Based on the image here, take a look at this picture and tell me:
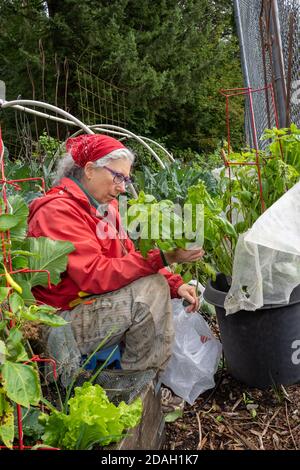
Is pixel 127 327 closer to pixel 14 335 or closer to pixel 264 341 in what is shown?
pixel 264 341

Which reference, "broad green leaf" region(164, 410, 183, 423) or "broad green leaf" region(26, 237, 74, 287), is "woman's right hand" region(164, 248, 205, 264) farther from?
"broad green leaf" region(164, 410, 183, 423)

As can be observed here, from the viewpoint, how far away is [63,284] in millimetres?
1932

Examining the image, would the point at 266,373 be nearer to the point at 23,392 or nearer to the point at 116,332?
the point at 116,332

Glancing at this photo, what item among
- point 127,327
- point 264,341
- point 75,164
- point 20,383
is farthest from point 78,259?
point 264,341

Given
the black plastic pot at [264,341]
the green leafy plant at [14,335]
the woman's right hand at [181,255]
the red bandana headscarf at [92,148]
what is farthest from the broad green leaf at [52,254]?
the black plastic pot at [264,341]

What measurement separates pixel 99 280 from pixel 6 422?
73cm

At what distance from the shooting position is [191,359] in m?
2.19

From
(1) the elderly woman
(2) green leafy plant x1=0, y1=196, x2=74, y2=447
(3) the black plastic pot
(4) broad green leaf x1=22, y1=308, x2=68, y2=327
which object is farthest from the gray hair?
(4) broad green leaf x1=22, y1=308, x2=68, y2=327

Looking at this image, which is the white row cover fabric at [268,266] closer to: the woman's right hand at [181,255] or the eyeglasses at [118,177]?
the woman's right hand at [181,255]

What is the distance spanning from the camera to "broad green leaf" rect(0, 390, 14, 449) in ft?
3.83

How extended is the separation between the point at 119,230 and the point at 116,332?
549 millimetres

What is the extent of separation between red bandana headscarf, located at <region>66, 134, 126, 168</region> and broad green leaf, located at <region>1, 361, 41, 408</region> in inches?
42.7
